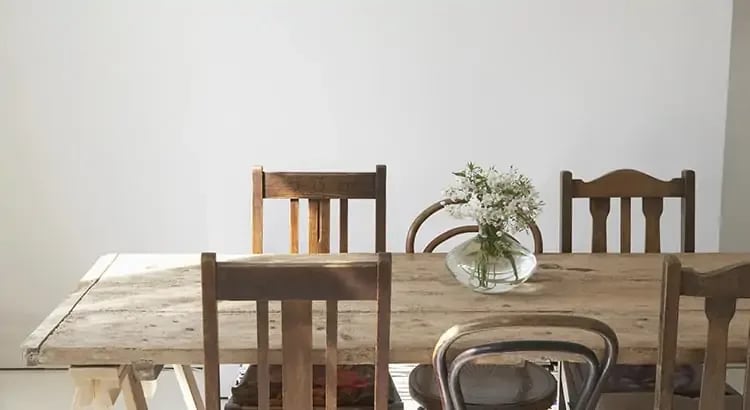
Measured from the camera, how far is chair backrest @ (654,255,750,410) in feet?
6.18

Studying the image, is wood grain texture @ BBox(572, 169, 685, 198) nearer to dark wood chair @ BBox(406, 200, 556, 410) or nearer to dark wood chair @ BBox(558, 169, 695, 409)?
dark wood chair @ BBox(558, 169, 695, 409)

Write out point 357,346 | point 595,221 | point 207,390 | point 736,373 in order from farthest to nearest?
point 736,373, point 595,221, point 357,346, point 207,390

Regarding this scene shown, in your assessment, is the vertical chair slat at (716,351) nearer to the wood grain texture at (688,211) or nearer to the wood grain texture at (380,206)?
the wood grain texture at (688,211)

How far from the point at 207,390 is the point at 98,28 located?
218cm

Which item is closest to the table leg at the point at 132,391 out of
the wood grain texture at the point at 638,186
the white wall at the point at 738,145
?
the wood grain texture at the point at 638,186

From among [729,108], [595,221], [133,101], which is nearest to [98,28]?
[133,101]

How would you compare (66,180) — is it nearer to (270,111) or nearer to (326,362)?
(270,111)

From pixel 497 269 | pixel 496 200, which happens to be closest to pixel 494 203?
pixel 496 200

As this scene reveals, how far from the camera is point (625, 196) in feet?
9.52

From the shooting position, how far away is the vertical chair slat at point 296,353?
1.92 metres

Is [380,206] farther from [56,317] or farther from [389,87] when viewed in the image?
[56,317]

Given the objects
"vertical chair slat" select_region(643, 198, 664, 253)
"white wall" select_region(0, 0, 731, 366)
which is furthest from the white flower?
"white wall" select_region(0, 0, 731, 366)

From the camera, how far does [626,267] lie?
8.82 feet

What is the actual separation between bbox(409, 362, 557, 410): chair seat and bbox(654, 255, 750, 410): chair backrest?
539 millimetres
